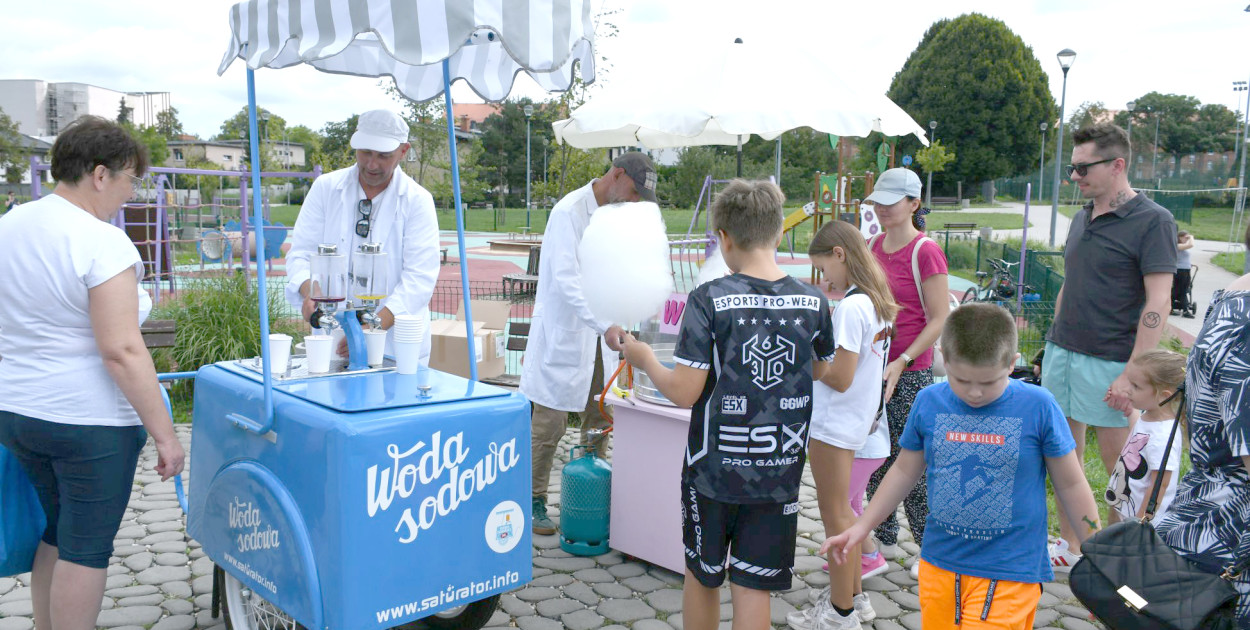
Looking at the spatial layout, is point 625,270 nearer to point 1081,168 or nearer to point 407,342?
point 407,342

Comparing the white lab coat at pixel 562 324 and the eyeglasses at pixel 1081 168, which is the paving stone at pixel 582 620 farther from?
the eyeglasses at pixel 1081 168

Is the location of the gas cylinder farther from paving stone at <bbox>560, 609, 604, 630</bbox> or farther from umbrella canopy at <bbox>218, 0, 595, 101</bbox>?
umbrella canopy at <bbox>218, 0, 595, 101</bbox>

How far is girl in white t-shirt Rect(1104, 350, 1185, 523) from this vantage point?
10.6ft

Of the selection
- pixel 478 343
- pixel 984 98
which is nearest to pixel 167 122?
pixel 984 98

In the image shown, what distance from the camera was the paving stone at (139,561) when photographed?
3.92 meters

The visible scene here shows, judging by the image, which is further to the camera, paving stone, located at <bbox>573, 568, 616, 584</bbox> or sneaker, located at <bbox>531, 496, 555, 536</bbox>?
sneaker, located at <bbox>531, 496, 555, 536</bbox>

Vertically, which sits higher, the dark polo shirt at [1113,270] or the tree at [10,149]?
the tree at [10,149]

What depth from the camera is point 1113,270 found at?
365cm

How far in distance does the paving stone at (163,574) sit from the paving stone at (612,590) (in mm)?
1828

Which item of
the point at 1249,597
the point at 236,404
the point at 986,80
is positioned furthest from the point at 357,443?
the point at 986,80

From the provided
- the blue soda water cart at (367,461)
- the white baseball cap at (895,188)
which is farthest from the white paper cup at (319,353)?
the white baseball cap at (895,188)

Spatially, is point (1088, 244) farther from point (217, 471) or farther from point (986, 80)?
point (986, 80)

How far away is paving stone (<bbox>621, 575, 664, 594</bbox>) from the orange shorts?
1.62 m

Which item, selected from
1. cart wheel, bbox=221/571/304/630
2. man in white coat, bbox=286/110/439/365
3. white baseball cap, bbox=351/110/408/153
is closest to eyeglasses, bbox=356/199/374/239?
man in white coat, bbox=286/110/439/365
